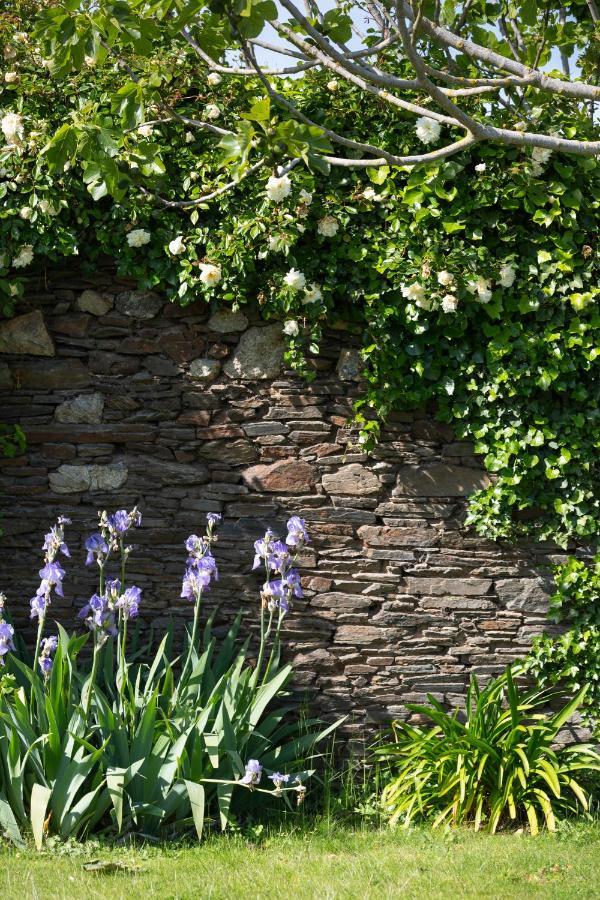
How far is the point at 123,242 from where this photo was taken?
4.60 metres

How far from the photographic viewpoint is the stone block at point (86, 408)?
4750mm

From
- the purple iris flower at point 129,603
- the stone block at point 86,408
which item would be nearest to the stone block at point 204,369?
the stone block at point 86,408

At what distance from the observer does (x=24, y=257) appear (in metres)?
4.57

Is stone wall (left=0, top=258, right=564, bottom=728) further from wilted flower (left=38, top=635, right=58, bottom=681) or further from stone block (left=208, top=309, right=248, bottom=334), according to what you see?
wilted flower (left=38, top=635, right=58, bottom=681)

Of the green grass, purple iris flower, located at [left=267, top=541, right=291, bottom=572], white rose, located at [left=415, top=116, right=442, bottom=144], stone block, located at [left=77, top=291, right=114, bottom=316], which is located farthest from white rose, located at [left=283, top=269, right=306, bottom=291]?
the green grass

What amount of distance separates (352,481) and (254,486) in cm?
49

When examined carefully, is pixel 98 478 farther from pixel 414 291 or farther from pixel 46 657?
pixel 414 291

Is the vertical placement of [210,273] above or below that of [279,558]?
above

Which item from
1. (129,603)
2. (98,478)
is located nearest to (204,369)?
(98,478)

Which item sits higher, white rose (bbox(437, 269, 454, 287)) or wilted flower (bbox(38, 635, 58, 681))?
white rose (bbox(437, 269, 454, 287))

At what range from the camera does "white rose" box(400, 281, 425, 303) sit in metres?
4.34

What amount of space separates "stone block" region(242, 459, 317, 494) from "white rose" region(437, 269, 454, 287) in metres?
1.12

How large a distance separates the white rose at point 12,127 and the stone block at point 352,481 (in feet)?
7.25

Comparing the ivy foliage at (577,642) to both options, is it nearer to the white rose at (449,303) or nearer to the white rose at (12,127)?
the white rose at (449,303)
